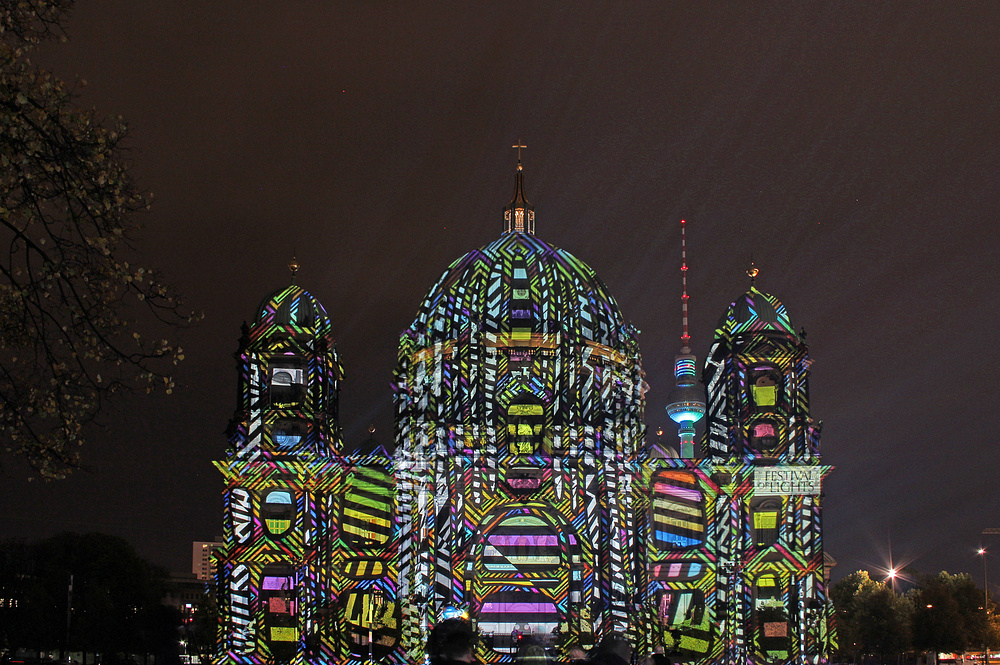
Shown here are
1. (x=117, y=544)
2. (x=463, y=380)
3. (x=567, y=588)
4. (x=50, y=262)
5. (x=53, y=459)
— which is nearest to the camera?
(x=50, y=262)

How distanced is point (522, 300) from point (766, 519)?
20839mm

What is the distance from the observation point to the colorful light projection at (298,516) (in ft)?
249

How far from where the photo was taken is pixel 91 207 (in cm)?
1919

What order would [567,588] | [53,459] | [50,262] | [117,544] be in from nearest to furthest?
[50,262] < [53,459] < [567,588] < [117,544]

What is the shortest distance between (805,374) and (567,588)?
818 inches

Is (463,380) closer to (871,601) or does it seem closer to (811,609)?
(811,609)

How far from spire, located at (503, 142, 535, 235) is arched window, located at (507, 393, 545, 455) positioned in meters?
15.4

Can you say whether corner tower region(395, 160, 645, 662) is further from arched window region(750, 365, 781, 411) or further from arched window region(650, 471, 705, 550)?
arched window region(750, 365, 781, 411)

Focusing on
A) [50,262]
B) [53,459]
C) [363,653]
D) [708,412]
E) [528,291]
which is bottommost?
[363,653]

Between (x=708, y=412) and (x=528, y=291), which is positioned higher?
(x=528, y=291)

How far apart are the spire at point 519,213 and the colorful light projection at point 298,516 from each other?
16727 mm

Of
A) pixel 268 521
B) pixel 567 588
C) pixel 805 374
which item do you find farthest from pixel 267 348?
pixel 805 374

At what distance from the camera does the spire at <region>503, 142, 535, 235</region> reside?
9244 cm

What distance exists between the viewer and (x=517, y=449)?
79.4 metres
